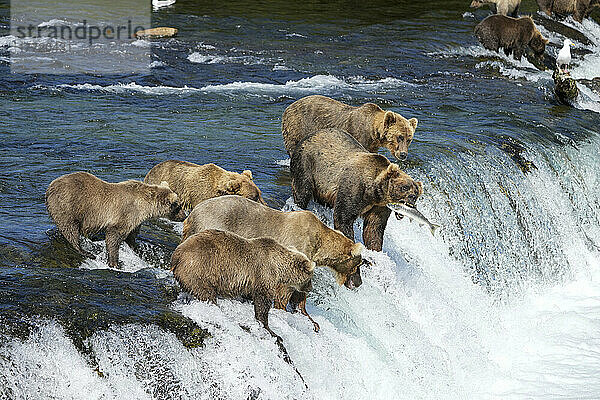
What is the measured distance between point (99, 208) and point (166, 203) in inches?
22.4

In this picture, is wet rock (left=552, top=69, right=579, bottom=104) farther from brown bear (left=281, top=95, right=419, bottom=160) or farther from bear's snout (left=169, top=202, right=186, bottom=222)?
bear's snout (left=169, top=202, right=186, bottom=222)

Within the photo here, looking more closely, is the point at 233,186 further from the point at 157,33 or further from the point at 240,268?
the point at 157,33

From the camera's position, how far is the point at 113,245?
731 cm

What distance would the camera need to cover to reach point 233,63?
1720cm

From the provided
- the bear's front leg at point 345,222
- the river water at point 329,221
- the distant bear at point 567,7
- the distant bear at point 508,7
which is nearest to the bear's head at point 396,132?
the river water at point 329,221

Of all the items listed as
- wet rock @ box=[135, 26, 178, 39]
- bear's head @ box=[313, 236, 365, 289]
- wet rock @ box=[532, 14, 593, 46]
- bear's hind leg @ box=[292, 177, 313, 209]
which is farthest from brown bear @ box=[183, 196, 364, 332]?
wet rock @ box=[532, 14, 593, 46]

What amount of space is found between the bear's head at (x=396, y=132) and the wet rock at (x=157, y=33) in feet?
36.1

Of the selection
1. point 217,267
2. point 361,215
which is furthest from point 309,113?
point 217,267

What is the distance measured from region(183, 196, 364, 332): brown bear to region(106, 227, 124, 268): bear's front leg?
685 mm

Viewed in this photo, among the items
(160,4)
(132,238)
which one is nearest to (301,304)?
(132,238)

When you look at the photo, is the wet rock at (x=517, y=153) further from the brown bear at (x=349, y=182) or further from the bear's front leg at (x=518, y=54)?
the bear's front leg at (x=518, y=54)

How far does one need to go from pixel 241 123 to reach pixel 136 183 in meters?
5.32

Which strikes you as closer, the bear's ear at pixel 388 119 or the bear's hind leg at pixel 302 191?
the bear's hind leg at pixel 302 191

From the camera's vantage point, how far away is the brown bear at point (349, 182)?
7.58 metres
